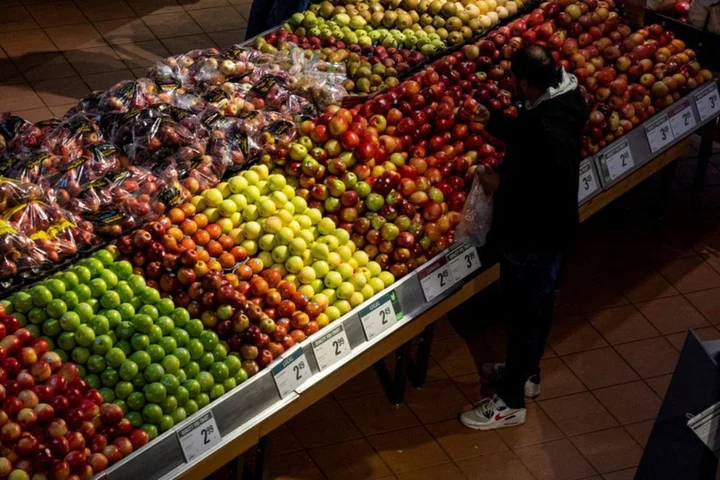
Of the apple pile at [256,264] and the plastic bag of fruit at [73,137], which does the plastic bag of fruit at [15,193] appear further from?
the apple pile at [256,264]

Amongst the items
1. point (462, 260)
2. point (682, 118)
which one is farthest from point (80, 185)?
point (682, 118)

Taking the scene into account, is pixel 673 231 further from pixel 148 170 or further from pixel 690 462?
pixel 148 170

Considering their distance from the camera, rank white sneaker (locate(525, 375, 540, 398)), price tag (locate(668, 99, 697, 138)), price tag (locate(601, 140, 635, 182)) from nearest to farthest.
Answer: white sneaker (locate(525, 375, 540, 398))
price tag (locate(601, 140, 635, 182))
price tag (locate(668, 99, 697, 138))

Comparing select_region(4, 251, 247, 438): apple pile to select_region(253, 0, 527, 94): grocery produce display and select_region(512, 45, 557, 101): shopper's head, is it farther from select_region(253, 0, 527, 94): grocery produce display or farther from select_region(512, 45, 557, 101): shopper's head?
select_region(253, 0, 527, 94): grocery produce display

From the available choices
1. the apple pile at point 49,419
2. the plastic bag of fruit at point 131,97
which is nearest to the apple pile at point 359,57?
the plastic bag of fruit at point 131,97

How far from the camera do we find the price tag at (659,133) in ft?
17.9

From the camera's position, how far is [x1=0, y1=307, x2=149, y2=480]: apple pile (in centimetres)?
344

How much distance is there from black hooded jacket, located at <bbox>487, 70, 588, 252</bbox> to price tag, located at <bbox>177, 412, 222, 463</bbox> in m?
1.51

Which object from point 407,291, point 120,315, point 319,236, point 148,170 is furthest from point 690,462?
point 148,170

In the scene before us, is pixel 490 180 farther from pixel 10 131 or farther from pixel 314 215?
pixel 10 131

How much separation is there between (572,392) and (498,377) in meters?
0.36

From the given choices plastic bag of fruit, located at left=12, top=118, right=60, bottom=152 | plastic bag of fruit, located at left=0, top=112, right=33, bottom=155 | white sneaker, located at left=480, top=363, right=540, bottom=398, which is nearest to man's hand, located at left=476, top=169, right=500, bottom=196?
white sneaker, located at left=480, top=363, right=540, bottom=398

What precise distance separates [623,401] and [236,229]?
6.85 ft

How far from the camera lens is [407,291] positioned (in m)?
4.47
